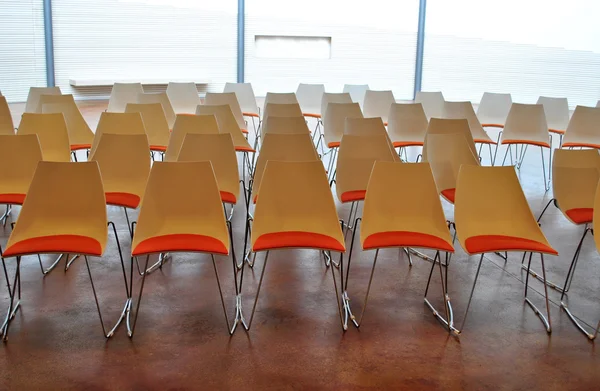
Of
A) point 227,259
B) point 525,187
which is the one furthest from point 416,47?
point 227,259

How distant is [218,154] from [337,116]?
263 centimetres

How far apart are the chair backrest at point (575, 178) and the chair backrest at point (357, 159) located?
1.30 metres

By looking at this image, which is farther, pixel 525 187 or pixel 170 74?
pixel 170 74

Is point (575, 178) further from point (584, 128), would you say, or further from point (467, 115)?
point (584, 128)

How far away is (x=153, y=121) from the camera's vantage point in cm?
712

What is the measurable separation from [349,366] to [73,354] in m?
1.50

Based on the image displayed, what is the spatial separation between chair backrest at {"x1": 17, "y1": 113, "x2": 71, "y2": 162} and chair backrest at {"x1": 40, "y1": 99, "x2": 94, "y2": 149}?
69cm

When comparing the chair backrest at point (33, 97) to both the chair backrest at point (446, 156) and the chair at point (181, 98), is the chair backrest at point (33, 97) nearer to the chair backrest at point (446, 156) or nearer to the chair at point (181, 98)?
the chair at point (181, 98)

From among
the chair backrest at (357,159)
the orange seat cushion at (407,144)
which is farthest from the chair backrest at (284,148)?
the orange seat cushion at (407,144)

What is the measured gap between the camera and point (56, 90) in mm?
8562

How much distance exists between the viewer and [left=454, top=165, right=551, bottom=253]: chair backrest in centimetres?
438

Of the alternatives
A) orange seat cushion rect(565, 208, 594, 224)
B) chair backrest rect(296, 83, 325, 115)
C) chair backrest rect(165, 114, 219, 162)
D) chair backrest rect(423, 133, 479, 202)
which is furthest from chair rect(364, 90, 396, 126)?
orange seat cushion rect(565, 208, 594, 224)

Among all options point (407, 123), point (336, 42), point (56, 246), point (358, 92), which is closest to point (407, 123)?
point (407, 123)

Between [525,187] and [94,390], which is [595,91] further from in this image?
[94,390]
